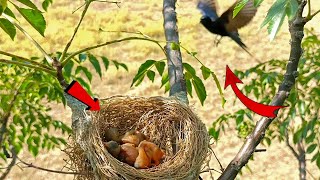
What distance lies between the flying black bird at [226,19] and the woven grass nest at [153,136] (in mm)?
302

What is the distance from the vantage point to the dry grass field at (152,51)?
23.3 ft

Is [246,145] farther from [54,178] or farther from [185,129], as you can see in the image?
[54,178]

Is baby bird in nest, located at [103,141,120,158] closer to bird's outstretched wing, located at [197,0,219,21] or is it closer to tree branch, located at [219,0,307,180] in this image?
tree branch, located at [219,0,307,180]

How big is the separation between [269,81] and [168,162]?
1634mm

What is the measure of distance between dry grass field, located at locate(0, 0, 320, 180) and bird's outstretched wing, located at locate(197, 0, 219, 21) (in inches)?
183

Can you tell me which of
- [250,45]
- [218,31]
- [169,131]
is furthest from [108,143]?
[250,45]

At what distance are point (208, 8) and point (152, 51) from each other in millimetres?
8895

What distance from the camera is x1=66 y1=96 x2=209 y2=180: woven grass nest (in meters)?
1.30

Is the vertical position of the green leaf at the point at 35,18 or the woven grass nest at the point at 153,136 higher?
the green leaf at the point at 35,18

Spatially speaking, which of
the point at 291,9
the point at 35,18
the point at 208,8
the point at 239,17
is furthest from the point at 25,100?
the point at 291,9

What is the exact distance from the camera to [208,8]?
182 centimetres

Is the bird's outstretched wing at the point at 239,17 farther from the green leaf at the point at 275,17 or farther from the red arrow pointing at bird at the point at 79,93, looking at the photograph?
the green leaf at the point at 275,17

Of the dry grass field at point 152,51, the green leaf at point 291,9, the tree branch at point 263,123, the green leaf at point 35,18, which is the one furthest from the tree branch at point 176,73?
the dry grass field at point 152,51

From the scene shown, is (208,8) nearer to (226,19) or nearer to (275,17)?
(226,19)
